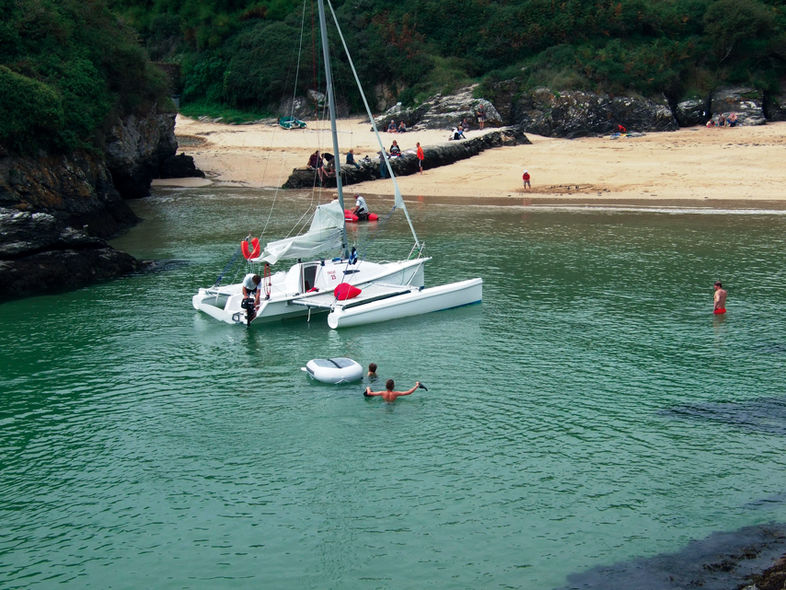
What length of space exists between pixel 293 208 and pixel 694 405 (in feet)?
96.3

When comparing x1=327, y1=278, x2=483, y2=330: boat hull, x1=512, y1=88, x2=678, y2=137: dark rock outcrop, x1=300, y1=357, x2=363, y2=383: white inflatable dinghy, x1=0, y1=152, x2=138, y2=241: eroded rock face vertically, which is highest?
x1=512, y1=88, x2=678, y2=137: dark rock outcrop

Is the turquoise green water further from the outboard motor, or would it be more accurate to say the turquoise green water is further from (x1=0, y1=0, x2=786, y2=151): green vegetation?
(x1=0, y1=0, x2=786, y2=151): green vegetation

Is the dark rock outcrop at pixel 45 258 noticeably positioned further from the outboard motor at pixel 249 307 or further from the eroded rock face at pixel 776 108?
the eroded rock face at pixel 776 108

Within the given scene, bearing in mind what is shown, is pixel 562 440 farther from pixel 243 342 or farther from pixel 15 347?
pixel 15 347

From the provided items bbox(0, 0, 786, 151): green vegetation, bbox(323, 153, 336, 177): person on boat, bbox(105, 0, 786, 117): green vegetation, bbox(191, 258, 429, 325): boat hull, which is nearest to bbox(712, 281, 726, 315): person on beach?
bbox(191, 258, 429, 325): boat hull

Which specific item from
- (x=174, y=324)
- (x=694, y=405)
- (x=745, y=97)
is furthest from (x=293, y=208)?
(x=745, y=97)

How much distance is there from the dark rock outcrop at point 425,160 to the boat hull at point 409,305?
24.3 metres

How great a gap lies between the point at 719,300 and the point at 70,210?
27447mm

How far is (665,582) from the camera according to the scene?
12.0 metres

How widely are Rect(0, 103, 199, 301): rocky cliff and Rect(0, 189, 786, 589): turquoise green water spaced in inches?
65.6

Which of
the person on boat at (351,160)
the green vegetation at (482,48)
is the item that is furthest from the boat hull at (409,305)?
the green vegetation at (482,48)

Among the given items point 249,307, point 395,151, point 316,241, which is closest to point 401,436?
point 249,307

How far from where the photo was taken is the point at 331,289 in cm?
2623

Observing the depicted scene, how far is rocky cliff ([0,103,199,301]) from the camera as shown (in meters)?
28.6
